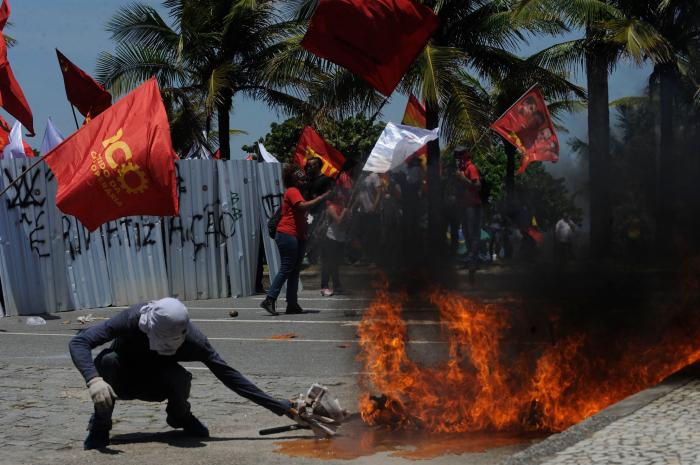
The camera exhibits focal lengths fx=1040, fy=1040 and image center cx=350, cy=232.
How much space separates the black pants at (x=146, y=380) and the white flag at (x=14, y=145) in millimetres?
12934

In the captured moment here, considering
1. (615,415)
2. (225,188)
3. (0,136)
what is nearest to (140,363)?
(615,415)

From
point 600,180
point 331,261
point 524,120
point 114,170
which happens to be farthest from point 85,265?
point 600,180

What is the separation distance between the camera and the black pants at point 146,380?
609 cm

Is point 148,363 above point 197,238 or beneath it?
beneath

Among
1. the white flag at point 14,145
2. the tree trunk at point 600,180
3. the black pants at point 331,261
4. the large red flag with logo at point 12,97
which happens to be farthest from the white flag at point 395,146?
the tree trunk at point 600,180

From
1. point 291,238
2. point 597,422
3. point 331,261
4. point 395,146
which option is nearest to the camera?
point 597,422

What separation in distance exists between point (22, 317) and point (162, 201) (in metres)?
3.40

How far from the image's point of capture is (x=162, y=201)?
11.2 meters

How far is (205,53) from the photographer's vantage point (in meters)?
24.0

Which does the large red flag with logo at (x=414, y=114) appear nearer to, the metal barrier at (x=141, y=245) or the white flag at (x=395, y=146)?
the white flag at (x=395, y=146)

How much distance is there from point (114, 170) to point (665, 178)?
571 cm

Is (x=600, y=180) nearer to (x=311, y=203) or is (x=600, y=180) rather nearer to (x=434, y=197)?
(x=434, y=197)

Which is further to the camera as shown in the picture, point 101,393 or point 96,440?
point 96,440

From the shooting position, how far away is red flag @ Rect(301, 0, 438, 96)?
471 inches
